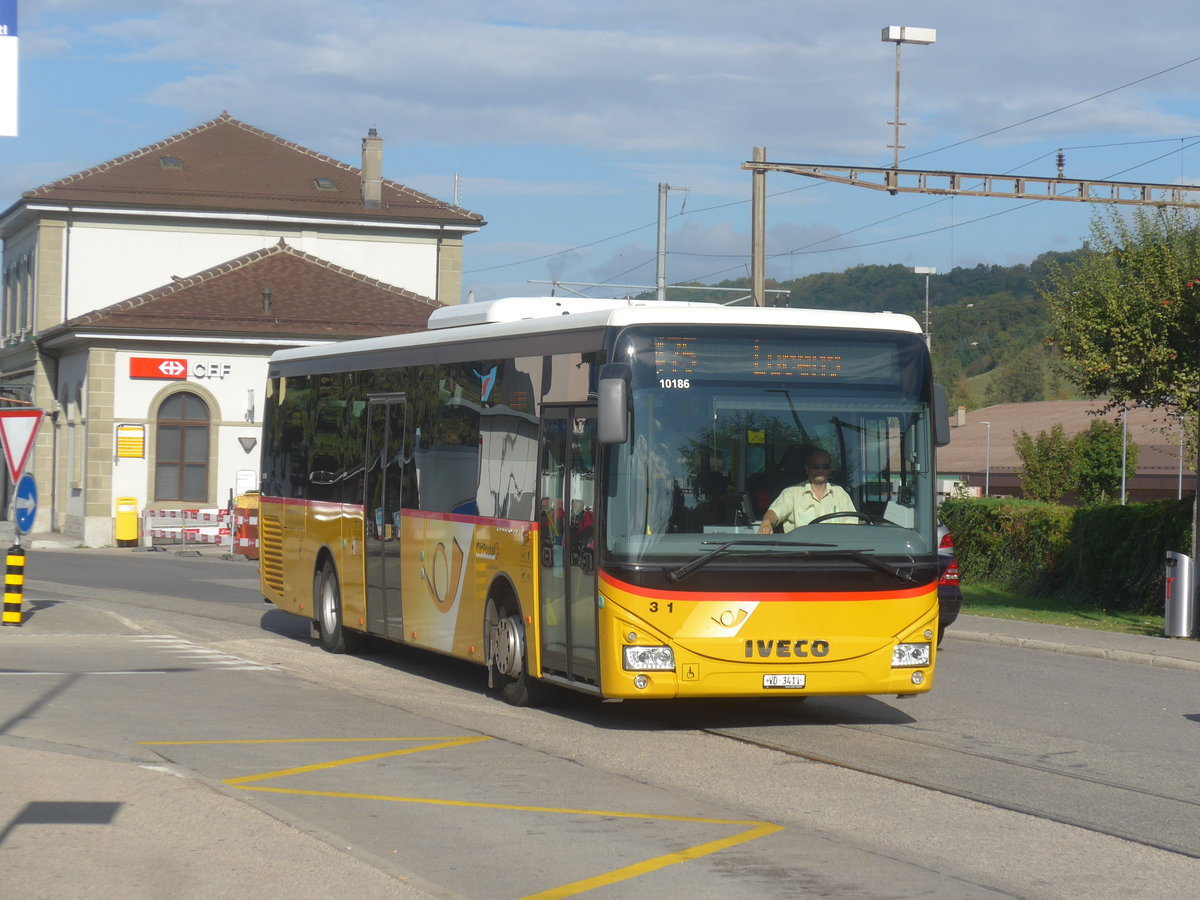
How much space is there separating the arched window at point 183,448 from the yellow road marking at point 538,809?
133 feet

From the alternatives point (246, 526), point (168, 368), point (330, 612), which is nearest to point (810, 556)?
point (330, 612)

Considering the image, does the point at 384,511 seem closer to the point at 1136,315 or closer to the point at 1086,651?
the point at 1086,651

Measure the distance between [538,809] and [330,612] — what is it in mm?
9290

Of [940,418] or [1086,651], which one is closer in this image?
[940,418]

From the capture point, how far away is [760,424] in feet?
37.7

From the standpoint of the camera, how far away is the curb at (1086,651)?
1747 cm

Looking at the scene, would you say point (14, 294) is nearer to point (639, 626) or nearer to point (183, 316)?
point (183, 316)

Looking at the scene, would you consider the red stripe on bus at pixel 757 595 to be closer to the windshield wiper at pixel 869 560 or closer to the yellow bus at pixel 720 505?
the yellow bus at pixel 720 505

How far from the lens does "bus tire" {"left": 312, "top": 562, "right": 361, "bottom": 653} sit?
17438 millimetres

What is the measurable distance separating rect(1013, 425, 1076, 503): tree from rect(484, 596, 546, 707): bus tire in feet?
217

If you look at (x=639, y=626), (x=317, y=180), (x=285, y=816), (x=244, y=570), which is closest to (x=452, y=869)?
(x=285, y=816)

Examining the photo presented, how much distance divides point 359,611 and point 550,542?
500 cm

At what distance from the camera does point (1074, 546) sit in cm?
2705

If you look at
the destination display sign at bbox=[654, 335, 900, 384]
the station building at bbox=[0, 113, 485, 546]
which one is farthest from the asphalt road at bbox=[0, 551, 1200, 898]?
the station building at bbox=[0, 113, 485, 546]
